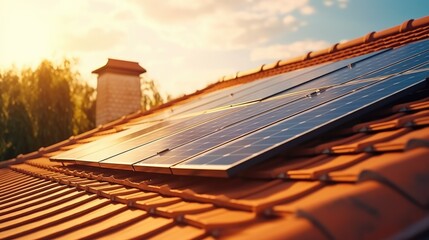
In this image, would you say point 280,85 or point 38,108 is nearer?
point 280,85

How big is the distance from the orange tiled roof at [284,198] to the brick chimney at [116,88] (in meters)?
9.84

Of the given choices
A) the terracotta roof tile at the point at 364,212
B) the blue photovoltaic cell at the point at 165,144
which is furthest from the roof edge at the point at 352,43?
the terracotta roof tile at the point at 364,212

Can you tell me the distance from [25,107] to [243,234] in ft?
93.9

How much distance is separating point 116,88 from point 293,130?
12.4 m

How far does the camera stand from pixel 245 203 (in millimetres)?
2674

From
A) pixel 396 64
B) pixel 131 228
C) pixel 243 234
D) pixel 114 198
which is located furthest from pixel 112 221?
pixel 396 64

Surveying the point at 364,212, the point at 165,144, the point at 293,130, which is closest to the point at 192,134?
the point at 165,144

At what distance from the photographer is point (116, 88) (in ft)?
49.6

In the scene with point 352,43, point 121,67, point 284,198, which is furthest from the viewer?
point 121,67

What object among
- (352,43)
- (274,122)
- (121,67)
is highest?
(121,67)

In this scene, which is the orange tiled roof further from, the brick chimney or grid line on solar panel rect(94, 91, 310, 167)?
the brick chimney

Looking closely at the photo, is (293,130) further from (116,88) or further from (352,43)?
(116,88)

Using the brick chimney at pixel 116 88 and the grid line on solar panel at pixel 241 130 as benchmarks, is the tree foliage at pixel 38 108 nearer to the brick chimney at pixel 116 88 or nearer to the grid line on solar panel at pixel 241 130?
the brick chimney at pixel 116 88

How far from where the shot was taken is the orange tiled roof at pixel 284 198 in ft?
5.93
